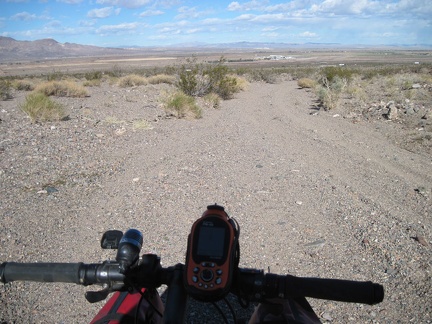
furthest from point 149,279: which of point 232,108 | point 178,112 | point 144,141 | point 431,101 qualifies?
point 431,101

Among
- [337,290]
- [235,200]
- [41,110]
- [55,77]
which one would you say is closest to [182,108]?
[41,110]

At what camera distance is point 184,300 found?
1289mm

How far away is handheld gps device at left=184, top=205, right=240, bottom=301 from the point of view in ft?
4.17

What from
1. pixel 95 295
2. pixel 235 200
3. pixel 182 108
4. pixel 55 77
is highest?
pixel 55 77

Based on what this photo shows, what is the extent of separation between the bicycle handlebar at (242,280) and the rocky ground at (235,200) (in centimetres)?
200

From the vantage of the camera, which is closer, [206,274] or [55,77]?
[206,274]

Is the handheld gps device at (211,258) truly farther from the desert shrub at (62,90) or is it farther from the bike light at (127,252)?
the desert shrub at (62,90)

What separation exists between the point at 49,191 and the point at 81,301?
319 cm

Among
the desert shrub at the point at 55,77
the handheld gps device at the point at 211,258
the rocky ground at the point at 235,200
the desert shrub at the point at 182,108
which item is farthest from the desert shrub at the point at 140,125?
the desert shrub at the point at 55,77

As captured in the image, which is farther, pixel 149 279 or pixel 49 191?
pixel 49 191

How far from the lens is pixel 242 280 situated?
54.5 inches

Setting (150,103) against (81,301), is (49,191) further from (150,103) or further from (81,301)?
(150,103)

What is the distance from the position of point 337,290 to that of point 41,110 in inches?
477

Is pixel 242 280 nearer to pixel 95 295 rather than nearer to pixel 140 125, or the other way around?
pixel 95 295
